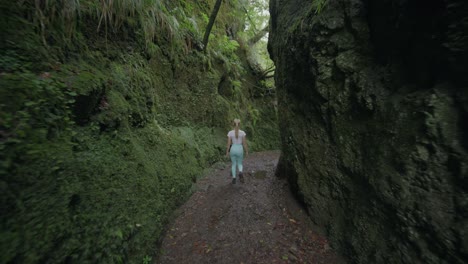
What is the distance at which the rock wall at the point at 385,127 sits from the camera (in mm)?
1959

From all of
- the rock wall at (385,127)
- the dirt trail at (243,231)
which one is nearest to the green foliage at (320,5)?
the rock wall at (385,127)

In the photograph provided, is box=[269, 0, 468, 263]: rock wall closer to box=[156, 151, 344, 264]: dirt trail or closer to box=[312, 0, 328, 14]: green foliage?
box=[312, 0, 328, 14]: green foliage

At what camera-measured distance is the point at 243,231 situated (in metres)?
3.84

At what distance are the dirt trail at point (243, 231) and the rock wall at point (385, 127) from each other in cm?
46

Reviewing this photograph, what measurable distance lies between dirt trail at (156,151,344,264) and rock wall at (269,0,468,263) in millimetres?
460

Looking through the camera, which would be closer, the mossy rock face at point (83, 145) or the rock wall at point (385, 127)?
the mossy rock face at point (83, 145)

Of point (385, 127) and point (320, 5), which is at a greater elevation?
point (320, 5)

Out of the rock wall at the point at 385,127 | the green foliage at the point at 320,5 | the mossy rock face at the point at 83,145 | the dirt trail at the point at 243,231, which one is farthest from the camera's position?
the green foliage at the point at 320,5

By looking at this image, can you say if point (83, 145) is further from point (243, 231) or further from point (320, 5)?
point (320, 5)

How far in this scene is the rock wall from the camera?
196 cm

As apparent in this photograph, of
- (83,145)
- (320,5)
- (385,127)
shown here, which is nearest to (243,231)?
(385,127)

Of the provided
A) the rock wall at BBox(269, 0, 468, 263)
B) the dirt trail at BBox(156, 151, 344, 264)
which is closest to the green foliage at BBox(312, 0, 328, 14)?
the rock wall at BBox(269, 0, 468, 263)

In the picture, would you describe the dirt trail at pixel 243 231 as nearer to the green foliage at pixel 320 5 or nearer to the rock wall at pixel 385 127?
the rock wall at pixel 385 127

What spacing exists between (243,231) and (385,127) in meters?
3.11
